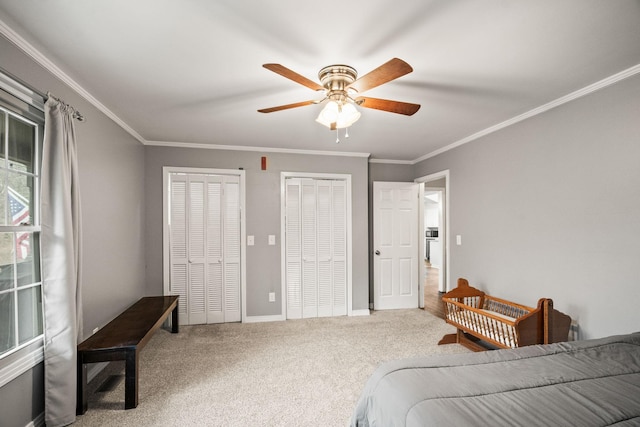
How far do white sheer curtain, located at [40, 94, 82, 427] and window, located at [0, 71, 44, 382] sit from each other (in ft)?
0.37

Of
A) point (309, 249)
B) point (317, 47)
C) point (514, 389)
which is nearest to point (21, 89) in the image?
point (317, 47)

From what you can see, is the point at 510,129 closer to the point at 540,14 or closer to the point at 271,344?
the point at 540,14

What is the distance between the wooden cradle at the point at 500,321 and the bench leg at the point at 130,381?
290 centimetres

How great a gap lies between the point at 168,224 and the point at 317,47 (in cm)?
309

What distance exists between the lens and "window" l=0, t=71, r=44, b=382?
1719 mm

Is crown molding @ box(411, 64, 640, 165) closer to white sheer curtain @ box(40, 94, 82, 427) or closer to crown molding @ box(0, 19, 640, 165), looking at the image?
crown molding @ box(0, 19, 640, 165)

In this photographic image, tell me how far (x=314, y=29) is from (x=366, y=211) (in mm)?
3065

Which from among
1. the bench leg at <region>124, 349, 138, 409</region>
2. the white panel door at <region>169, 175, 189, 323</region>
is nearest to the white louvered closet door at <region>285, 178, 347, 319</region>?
the white panel door at <region>169, 175, 189, 323</region>

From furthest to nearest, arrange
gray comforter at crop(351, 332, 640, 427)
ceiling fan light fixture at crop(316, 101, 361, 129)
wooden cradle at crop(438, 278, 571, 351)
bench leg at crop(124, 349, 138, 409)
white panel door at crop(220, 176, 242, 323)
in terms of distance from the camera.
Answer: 1. white panel door at crop(220, 176, 242, 323)
2. wooden cradle at crop(438, 278, 571, 351)
3. bench leg at crop(124, 349, 138, 409)
4. ceiling fan light fixture at crop(316, 101, 361, 129)
5. gray comforter at crop(351, 332, 640, 427)

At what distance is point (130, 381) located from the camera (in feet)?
7.03

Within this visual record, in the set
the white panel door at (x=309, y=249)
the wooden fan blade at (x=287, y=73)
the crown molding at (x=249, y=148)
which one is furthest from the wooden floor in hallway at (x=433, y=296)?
the wooden fan blade at (x=287, y=73)

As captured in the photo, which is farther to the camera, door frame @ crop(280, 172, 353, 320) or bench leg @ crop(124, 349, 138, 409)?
door frame @ crop(280, 172, 353, 320)

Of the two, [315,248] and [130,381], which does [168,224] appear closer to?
[315,248]

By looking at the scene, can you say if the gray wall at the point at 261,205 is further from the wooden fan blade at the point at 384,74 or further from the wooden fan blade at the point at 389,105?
the wooden fan blade at the point at 384,74
